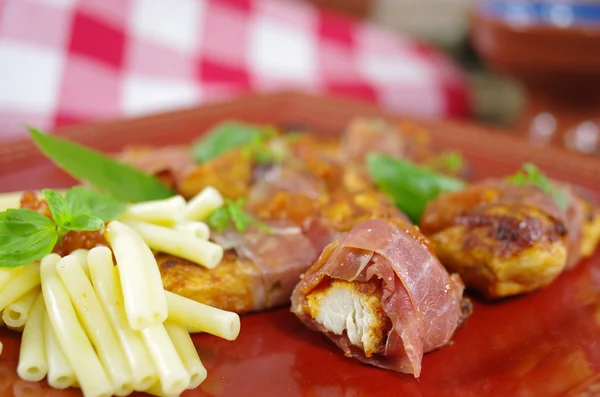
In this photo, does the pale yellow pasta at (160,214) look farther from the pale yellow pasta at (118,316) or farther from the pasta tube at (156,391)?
the pasta tube at (156,391)

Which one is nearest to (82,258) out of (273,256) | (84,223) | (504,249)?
(84,223)

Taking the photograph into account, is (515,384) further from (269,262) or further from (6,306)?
(6,306)

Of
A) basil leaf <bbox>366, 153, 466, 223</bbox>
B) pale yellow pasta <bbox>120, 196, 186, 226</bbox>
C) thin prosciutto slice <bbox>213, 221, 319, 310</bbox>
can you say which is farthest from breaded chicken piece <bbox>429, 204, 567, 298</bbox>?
pale yellow pasta <bbox>120, 196, 186, 226</bbox>

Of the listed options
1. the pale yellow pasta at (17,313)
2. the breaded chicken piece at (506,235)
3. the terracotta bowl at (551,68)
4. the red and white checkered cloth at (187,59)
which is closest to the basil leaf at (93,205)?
the pale yellow pasta at (17,313)

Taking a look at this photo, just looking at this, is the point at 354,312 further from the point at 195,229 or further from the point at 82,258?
the point at 82,258

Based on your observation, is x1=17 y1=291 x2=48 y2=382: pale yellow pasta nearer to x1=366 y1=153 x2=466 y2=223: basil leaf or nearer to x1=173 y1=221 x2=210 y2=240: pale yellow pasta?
x1=173 y1=221 x2=210 y2=240: pale yellow pasta

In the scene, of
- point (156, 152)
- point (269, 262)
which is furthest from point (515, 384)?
point (156, 152)
